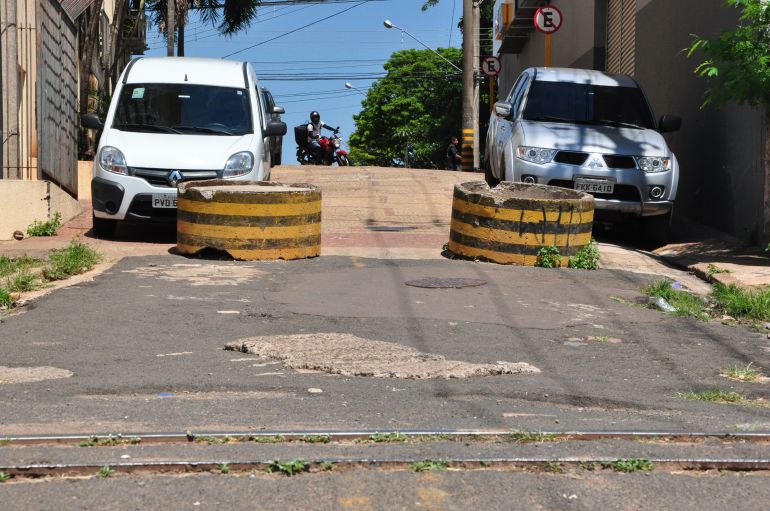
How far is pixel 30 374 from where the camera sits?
5789mm

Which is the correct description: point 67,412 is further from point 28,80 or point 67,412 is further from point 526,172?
point 28,80

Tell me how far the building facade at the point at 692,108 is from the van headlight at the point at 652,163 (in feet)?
3.20

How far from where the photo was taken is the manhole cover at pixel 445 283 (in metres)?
9.23

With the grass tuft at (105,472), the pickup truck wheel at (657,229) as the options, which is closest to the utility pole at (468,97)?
the pickup truck wheel at (657,229)

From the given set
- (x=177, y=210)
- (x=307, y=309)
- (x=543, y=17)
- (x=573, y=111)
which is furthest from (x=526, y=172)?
(x=543, y=17)

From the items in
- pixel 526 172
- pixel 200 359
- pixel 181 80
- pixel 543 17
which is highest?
pixel 543 17

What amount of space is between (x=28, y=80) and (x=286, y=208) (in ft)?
17.2

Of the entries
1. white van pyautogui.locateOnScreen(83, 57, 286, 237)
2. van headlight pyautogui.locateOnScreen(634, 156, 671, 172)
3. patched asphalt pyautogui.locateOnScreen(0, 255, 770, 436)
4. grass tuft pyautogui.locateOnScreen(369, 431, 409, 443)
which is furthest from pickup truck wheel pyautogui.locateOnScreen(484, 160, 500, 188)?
grass tuft pyautogui.locateOnScreen(369, 431, 409, 443)

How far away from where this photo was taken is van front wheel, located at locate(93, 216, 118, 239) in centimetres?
1257

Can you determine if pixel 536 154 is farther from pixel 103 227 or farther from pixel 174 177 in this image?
pixel 103 227

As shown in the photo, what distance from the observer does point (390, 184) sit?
62.5ft

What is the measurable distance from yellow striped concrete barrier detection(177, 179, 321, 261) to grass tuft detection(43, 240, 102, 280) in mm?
999

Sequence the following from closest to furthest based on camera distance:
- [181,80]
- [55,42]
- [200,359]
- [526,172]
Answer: [200,359] < [526,172] < [181,80] < [55,42]

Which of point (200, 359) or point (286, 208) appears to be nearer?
point (200, 359)
